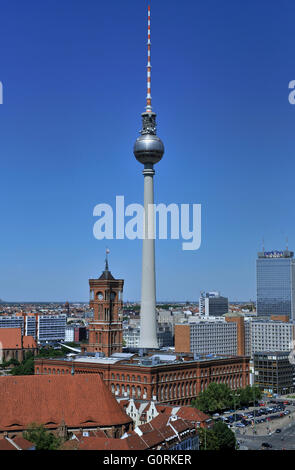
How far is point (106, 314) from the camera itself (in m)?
→ 116

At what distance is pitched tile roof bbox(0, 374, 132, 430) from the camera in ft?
226

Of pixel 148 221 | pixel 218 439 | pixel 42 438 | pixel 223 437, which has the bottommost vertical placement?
pixel 218 439

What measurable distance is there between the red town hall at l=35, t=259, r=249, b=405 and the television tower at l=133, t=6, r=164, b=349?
Answer: 11432mm

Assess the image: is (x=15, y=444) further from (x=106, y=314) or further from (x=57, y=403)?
(x=106, y=314)

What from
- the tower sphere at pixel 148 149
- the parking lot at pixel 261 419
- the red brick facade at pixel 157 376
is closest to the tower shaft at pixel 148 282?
the tower sphere at pixel 148 149

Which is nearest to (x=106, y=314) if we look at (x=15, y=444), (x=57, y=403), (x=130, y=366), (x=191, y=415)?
(x=130, y=366)

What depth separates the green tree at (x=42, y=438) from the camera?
201 feet

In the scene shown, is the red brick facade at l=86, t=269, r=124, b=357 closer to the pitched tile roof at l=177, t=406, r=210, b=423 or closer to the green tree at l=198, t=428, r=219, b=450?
the pitched tile roof at l=177, t=406, r=210, b=423

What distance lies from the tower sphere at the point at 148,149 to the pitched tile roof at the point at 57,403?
241 ft

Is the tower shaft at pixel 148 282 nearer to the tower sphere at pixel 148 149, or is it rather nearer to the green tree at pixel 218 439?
the tower sphere at pixel 148 149

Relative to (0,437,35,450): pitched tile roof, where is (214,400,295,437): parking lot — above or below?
below

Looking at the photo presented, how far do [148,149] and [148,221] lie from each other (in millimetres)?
15814

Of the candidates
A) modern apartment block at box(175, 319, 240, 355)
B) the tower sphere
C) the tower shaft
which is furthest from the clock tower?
modern apartment block at box(175, 319, 240, 355)

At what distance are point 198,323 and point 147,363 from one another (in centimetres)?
9026
